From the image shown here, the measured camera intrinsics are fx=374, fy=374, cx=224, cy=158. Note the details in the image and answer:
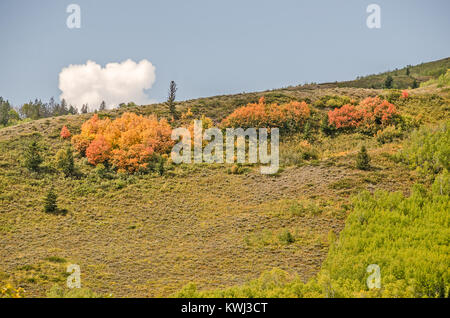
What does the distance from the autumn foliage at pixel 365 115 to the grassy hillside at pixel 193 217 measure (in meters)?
1.66

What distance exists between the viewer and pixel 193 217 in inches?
1053

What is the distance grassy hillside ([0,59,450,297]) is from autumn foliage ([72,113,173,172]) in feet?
5.03

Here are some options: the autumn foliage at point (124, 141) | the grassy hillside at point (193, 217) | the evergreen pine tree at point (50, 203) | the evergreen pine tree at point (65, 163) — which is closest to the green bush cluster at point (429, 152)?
the grassy hillside at point (193, 217)

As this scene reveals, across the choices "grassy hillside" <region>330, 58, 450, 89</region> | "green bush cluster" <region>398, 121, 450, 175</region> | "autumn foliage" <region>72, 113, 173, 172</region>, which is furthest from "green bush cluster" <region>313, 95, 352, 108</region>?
"grassy hillside" <region>330, 58, 450, 89</region>

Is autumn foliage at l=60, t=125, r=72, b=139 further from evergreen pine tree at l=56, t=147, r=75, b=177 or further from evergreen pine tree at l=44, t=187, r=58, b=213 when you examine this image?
evergreen pine tree at l=44, t=187, r=58, b=213

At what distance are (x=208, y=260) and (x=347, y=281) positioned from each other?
25.8 feet

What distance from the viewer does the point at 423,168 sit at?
27062 mm

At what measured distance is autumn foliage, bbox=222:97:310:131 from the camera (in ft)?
149

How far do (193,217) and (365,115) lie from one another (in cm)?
2727

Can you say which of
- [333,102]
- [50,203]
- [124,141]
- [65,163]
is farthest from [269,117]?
[50,203]

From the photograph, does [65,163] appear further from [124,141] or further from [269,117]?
[269,117]

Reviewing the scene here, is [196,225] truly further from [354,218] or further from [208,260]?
[354,218]
